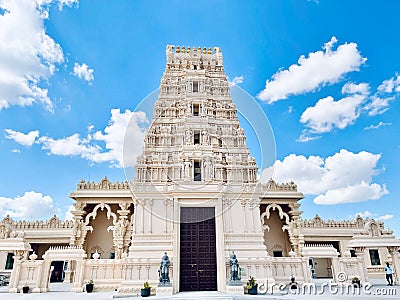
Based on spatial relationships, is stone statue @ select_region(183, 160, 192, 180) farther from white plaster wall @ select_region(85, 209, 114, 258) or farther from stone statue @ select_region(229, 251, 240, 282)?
white plaster wall @ select_region(85, 209, 114, 258)

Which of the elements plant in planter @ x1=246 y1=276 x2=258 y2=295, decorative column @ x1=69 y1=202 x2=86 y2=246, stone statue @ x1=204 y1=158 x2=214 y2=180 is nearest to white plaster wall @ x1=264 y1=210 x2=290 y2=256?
stone statue @ x1=204 y1=158 x2=214 y2=180

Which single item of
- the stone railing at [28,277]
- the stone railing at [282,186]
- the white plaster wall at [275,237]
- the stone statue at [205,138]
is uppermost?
the stone statue at [205,138]

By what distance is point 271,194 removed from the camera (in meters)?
22.7

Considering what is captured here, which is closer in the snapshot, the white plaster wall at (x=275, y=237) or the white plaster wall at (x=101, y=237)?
the white plaster wall at (x=275, y=237)

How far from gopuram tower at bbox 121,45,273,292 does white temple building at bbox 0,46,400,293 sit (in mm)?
58

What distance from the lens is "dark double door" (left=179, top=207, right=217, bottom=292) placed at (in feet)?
49.7

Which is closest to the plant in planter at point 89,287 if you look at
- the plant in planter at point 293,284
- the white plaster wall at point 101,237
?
the white plaster wall at point 101,237

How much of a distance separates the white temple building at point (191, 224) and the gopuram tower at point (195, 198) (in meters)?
0.06

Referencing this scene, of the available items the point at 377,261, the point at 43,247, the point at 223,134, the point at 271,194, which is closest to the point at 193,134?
the point at 223,134

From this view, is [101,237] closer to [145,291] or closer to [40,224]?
[40,224]

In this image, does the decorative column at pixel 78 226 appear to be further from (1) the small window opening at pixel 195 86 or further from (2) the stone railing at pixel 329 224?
(2) the stone railing at pixel 329 224

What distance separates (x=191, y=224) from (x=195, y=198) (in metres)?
1.48

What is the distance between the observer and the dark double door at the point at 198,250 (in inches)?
596

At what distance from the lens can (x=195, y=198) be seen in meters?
16.7
